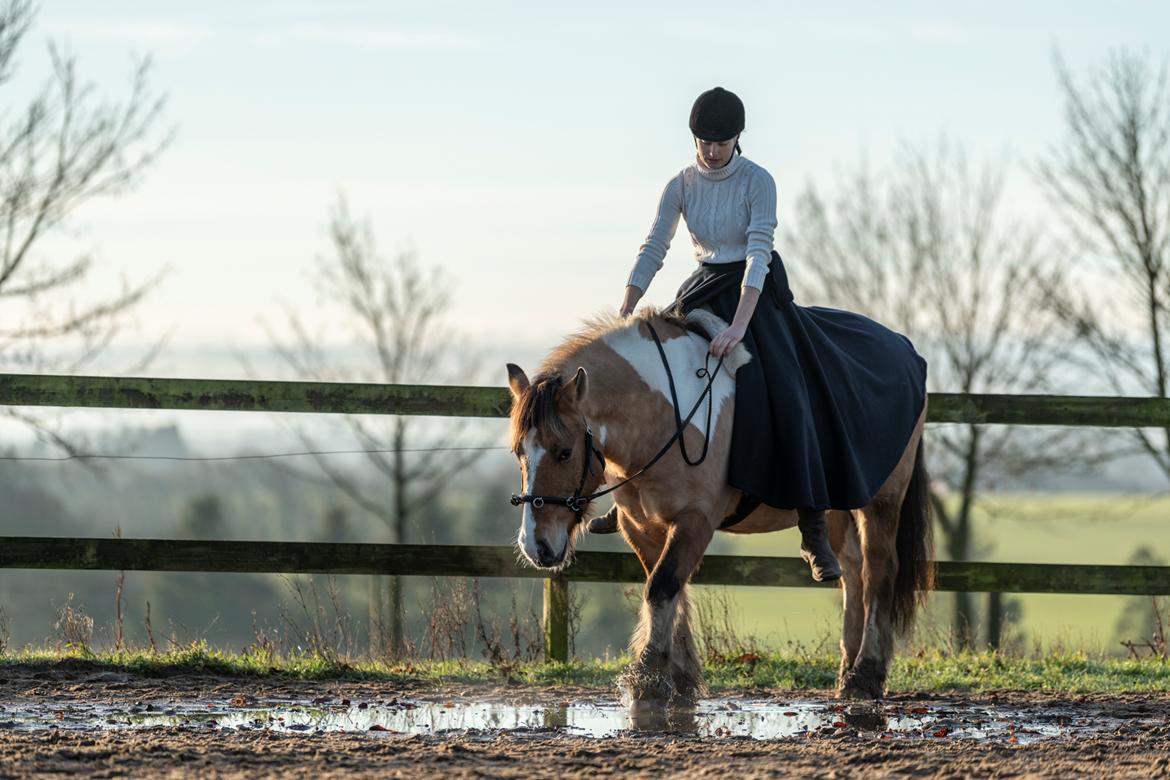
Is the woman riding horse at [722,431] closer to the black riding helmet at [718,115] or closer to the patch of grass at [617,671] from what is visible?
the black riding helmet at [718,115]

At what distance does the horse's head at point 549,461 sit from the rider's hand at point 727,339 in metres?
0.87

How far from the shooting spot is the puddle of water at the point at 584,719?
529 cm

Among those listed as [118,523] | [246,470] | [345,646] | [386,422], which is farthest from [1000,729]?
[246,470]

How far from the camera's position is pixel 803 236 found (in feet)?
101

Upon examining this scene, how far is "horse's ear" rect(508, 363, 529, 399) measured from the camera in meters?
5.50

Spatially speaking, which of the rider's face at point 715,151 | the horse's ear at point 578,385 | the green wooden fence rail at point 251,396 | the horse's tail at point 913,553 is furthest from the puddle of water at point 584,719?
the rider's face at point 715,151

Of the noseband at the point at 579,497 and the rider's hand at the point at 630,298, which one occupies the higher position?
the rider's hand at the point at 630,298

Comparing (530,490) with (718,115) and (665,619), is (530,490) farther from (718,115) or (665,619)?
(718,115)

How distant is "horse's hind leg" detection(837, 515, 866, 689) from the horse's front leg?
1240mm

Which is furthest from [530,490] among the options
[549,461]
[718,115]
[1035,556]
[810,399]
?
[1035,556]

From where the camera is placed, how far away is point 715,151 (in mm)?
6270

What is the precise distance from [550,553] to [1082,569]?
3652mm

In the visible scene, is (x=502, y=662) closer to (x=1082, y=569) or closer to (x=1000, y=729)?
(x=1000, y=729)

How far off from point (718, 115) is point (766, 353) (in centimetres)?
114
